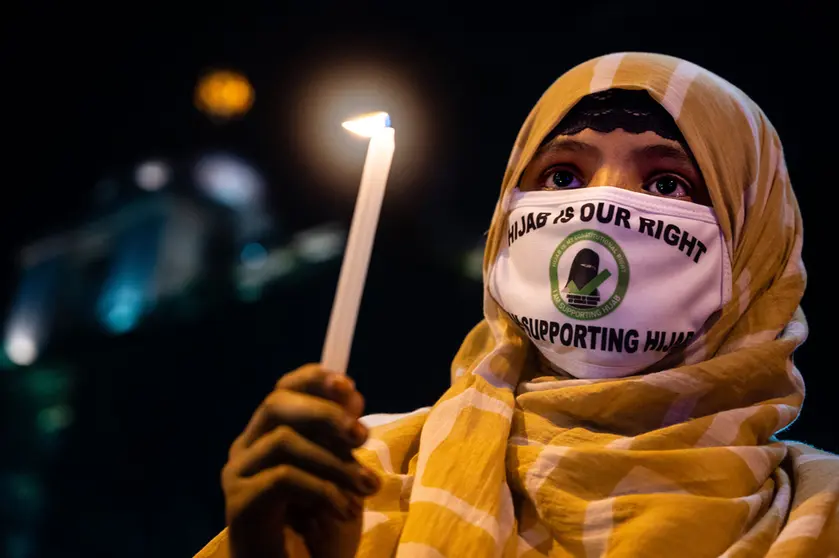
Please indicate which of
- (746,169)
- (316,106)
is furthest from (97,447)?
(746,169)

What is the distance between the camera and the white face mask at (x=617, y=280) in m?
1.00

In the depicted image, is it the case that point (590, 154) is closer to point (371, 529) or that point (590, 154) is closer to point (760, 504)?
point (760, 504)

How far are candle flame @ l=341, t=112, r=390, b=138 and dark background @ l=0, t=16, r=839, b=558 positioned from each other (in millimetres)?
1431

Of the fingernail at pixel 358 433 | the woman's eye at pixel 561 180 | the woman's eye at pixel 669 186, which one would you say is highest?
the woman's eye at pixel 561 180

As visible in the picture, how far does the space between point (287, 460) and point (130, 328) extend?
1.80 metres

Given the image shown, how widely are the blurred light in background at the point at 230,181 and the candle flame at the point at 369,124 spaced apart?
1657mm

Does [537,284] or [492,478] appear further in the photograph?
[537,284]

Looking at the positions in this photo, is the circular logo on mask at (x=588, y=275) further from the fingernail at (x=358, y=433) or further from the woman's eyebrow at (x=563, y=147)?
the fingernail at (x=358, y=433)

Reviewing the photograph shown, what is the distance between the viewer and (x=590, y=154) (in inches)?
44.7

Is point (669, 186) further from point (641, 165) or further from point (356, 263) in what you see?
point (356, 263)

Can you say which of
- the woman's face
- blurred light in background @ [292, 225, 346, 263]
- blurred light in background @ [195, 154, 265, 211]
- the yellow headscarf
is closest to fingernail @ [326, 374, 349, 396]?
the yellow headscarf

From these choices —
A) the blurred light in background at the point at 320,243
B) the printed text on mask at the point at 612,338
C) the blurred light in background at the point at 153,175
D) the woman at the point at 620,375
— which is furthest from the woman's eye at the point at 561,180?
the blurred light in background at the point at 153,175

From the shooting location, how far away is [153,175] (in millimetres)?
2312

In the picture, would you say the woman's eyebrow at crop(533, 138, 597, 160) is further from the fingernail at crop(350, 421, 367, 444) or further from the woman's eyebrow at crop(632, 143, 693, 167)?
the fingernail at crop(350, 421, 367, 444)
